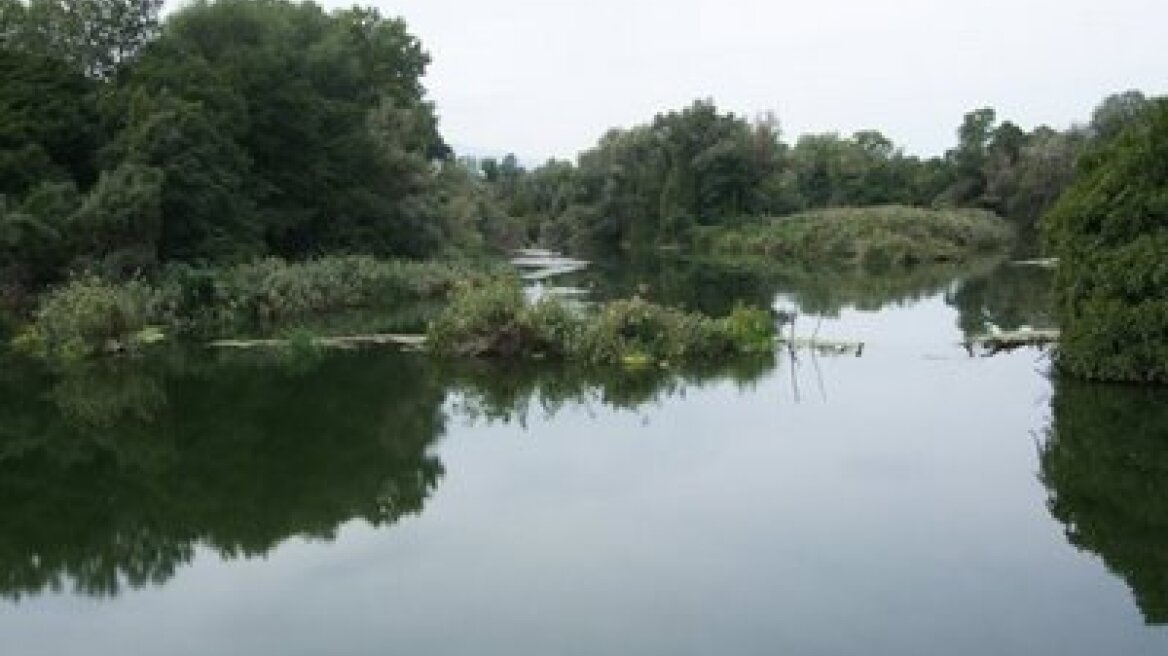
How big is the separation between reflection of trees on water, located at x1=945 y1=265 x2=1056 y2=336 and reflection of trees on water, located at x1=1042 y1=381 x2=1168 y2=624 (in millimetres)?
9053

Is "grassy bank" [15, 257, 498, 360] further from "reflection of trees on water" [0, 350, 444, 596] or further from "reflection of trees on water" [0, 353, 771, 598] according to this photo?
"reflection of trees on water" [0, 350, 444, 596]

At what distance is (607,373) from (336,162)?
72.5 ft

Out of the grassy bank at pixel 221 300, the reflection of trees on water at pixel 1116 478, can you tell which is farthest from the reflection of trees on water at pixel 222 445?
the reflection of trees on water at pixel 1116 478

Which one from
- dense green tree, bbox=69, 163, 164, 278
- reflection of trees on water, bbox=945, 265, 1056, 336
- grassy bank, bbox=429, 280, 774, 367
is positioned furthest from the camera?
dense green tree, bbox=69, 163, 164, 278

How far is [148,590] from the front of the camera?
1035cm

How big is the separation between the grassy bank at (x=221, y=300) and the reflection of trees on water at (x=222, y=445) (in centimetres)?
134

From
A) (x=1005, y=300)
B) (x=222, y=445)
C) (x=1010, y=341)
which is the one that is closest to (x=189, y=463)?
(x=222, y=445)

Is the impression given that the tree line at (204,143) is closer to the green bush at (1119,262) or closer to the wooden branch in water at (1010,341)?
the wooden branch in water at (1010,341)

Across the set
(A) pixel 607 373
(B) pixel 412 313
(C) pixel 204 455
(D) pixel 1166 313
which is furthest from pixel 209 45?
(D) pixel 1166 313

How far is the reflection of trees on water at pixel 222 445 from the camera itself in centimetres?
1184

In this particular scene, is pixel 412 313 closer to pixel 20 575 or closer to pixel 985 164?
pixel 20 575

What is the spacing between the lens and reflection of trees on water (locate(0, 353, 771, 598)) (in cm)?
1184

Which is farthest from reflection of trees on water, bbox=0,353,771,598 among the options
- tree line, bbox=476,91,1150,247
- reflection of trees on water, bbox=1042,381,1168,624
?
tree line, bbox=476,91,1150,247

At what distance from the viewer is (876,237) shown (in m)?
56.2
